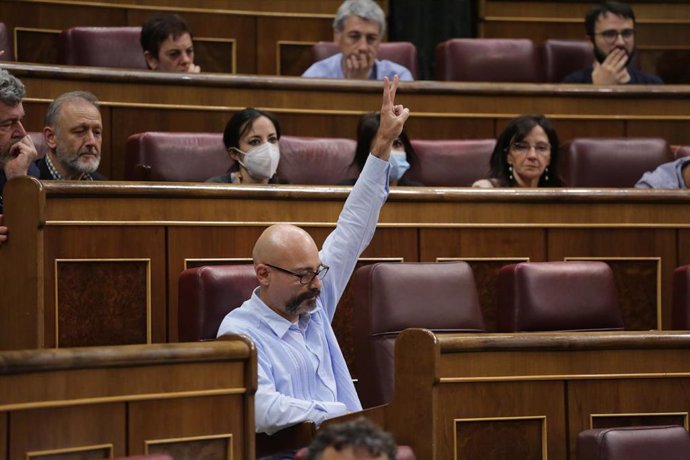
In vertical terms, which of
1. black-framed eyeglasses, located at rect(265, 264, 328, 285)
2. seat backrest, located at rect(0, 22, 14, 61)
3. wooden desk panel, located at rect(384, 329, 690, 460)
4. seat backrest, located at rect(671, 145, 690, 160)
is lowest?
wooden desk panel, located at rect(384, 329, 690, 460)

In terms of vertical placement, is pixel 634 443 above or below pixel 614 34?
below

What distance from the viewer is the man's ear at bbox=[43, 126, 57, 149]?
3.43 feet

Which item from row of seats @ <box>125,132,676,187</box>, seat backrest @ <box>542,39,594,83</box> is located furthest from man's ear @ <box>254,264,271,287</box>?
seat backrest @ <box>542,39,594,83</box>

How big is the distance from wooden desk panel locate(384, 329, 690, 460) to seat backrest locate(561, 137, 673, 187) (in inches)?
17.9

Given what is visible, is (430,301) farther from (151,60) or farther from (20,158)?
(151,60)

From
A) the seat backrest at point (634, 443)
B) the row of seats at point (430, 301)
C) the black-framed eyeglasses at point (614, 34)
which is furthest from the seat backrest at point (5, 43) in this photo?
the seat backrest at point (634, 443)

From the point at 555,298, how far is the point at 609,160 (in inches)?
15.3

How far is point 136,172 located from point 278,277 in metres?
0.34

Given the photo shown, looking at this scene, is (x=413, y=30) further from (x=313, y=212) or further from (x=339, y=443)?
(x=339, y=443)

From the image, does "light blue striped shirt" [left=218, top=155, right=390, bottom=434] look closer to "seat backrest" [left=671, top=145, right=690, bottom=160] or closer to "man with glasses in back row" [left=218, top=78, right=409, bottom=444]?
"man with glasses in back row" [left=218, top=78, right=409, bottom=444]

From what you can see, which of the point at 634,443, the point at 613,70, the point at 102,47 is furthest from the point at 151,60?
the point at 634,443

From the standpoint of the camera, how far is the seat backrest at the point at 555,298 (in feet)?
3.06

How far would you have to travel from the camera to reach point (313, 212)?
102cm

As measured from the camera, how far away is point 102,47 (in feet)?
4.66
